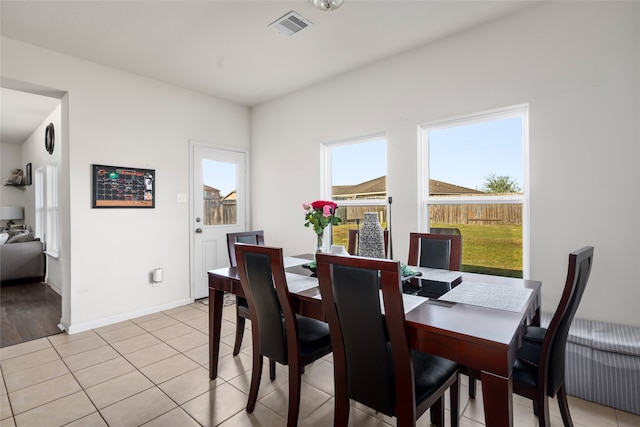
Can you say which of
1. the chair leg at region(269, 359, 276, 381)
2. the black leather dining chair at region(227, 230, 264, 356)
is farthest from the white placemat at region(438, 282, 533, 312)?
the black leather dining chair at region(227, 230, 264, 356)

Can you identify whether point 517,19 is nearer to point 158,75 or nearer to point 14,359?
point 158,75

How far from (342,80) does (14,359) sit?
158 inches

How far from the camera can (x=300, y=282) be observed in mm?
1909

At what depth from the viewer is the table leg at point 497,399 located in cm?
108

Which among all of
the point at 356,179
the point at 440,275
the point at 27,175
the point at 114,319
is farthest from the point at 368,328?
the point at 27,175

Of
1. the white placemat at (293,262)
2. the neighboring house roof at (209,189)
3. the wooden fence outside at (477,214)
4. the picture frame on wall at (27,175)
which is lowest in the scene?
the white placemat at (293,262)

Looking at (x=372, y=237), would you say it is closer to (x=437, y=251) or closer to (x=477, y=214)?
(x=437, y=251)

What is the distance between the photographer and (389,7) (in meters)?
2.44

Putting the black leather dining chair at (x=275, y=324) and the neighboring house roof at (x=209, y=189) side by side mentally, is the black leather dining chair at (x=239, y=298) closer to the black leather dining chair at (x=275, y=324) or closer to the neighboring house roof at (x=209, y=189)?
the black leather dining chair at (x=275, y=324)

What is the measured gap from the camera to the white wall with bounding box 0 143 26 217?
6.88m

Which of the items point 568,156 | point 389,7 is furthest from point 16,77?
point 568,156

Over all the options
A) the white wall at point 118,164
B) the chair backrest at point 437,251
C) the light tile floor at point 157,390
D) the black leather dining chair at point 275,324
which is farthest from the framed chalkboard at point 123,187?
the chair backrest at point 437,251

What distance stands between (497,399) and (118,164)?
388 centimetres

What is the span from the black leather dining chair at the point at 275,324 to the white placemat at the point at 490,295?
753mm
